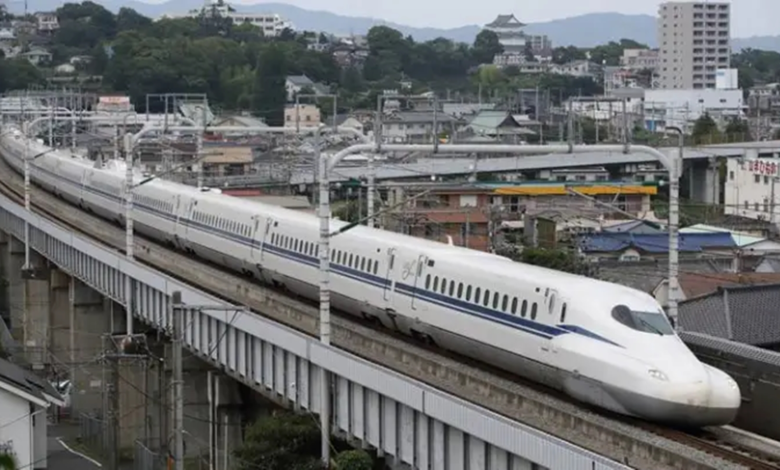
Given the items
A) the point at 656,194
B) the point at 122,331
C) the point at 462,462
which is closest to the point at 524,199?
the point at 656,194

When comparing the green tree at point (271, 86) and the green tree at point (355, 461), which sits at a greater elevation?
the green tree at point (271, 86)

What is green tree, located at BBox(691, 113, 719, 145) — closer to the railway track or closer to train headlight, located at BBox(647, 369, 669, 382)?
the railway track

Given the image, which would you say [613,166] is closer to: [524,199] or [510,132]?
[510,132]

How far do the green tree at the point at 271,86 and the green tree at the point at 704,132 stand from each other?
1606 inches

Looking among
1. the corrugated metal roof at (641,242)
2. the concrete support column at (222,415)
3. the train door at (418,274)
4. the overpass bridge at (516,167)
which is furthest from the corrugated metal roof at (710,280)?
the overpass bridge at (516,167)

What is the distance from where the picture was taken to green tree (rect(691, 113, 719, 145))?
128625 mm

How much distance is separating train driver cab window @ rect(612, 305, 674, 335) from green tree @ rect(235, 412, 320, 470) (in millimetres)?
8932

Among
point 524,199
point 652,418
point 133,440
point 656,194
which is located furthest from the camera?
point 656,194

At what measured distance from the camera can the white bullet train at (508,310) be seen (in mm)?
25406

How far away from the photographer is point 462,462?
85.2 ft

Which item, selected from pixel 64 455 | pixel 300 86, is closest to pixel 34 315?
pixel 64 455

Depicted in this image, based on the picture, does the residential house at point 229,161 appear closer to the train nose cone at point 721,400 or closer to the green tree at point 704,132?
the green tree at point 704,132

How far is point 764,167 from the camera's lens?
292 ft

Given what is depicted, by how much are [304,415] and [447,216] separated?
40569mm
